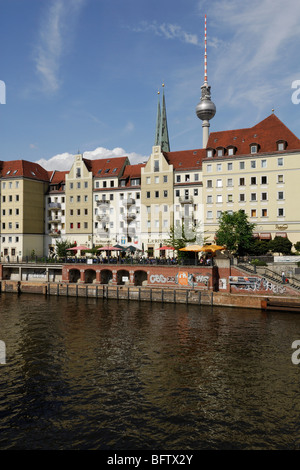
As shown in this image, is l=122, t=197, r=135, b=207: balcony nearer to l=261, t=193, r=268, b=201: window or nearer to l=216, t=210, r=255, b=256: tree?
l=216, t=210, r=255, b=256: tree

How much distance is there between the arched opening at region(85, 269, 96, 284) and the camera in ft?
227

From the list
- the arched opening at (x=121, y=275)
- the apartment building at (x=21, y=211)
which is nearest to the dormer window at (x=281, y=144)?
the arched opening at (x=121, y=275)

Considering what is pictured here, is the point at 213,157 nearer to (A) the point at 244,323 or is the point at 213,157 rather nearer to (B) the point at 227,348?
(A) the point at 244,323

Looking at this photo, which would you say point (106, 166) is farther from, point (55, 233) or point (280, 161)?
point (280, 161)

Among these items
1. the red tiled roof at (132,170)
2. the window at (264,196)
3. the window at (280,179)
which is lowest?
the window at (264,196)

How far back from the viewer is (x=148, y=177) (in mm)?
81375

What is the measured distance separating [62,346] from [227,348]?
14401 mm

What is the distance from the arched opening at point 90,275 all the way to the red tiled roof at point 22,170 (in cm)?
3440

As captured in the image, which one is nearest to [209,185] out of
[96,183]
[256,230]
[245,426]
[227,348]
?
[256,230]

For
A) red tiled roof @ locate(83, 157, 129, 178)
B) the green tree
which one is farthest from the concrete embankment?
red tiled roof @ locate(83, 157, 129, 178)

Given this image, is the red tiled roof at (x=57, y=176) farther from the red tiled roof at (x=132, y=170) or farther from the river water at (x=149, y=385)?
the river water at (x=149, y=385)

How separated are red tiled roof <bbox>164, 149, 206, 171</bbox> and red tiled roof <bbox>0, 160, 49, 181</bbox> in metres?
33.6

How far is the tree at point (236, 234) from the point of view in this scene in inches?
2496

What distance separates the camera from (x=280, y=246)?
63750mm
